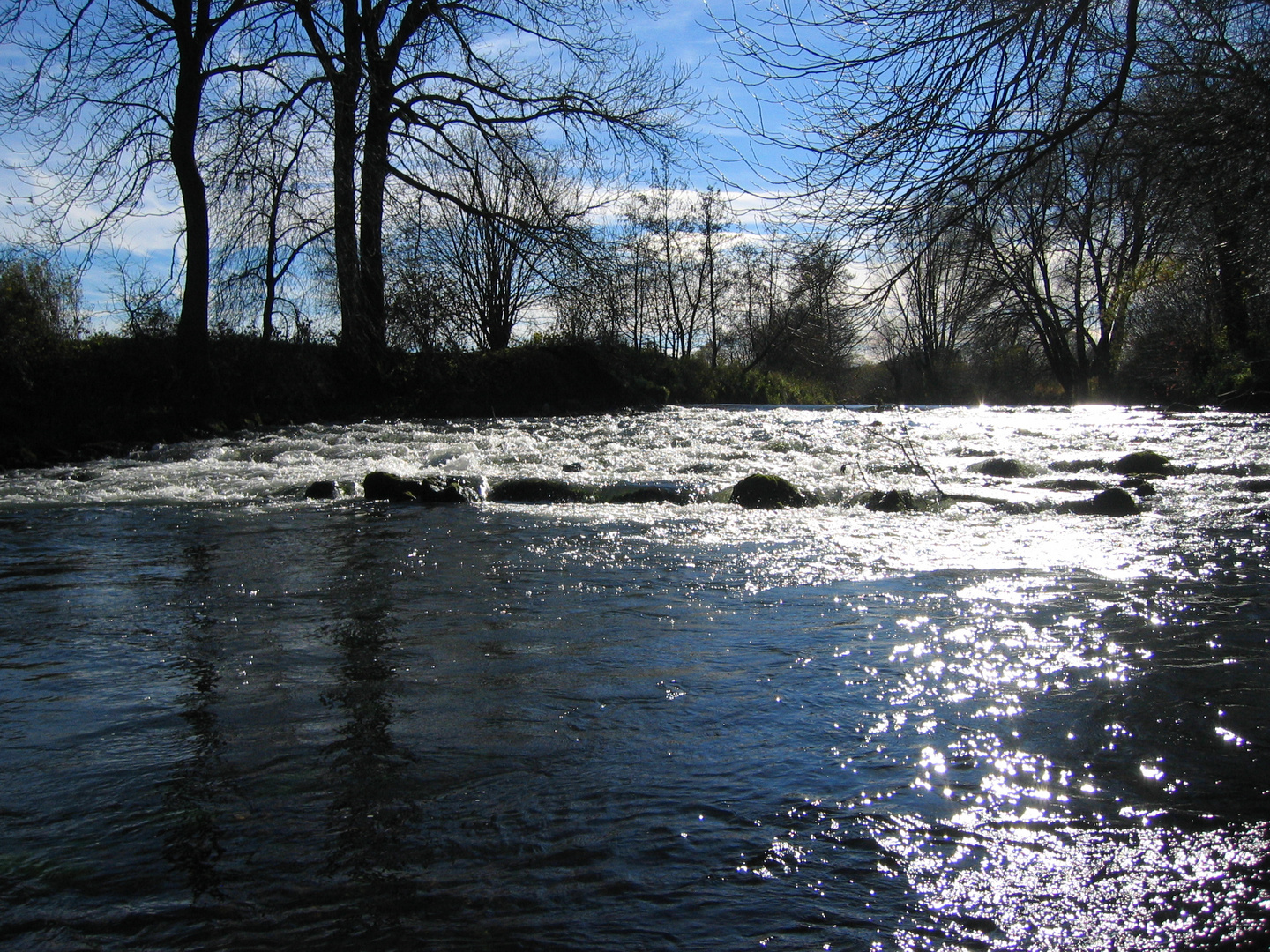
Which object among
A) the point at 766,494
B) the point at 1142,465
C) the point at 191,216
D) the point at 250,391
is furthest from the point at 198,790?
the point at 250,391

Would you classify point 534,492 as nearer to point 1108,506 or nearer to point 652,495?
point 652,495

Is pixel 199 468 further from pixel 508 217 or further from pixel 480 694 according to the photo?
pixel 480 694

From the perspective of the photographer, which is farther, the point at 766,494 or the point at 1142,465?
the point at 1142,465

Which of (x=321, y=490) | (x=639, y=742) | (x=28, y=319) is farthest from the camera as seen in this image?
(x=28, y=319)

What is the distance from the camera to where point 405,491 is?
8.49 metres

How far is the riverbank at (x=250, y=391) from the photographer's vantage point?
1170 centimetres

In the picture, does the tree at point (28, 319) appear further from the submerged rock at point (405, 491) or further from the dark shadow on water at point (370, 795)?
the dark shadow on water at point (370, 795)

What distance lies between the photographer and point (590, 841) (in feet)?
7.00

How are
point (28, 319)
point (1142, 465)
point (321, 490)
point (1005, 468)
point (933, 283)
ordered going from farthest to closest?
point (28, 319) < point (1005, 468) < point (1142, 465) < point (321, 490) < point (933, 283)

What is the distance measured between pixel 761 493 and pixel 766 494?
1.7 inches

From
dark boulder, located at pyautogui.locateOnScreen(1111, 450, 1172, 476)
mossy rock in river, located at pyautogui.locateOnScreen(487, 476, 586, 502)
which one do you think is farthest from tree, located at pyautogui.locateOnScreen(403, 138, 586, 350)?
dark boulder, located at pyautogui.locateOnScreen(1111, 450, 1172, 476)

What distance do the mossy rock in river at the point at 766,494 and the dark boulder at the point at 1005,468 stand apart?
2.87m

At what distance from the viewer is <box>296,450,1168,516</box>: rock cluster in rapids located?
7.41m

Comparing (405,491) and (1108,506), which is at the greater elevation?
(405,491)
